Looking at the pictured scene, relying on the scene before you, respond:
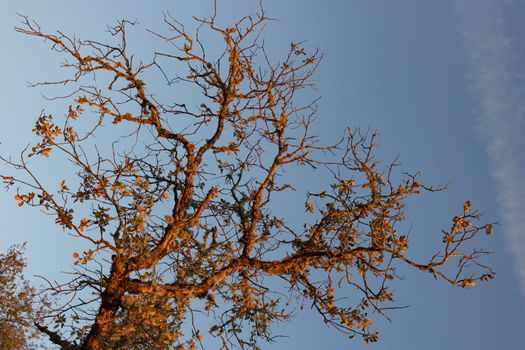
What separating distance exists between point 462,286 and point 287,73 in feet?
20.4

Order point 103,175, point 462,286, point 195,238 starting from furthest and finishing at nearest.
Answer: point 195,238
point 103,175
point 462,286

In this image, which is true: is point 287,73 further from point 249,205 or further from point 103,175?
point 103,175

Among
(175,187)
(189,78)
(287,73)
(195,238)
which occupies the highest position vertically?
(287,73)

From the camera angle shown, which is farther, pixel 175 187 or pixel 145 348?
pixel 175 187

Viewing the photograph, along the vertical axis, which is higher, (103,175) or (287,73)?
(287,73)

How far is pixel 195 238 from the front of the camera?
11.9 metres

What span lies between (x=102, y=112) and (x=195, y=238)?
3.59 m

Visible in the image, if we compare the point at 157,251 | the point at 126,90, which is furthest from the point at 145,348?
the point at 126,90

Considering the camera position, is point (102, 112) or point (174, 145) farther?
point (174, 145)

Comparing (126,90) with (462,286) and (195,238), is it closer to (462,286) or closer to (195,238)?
(195,238)

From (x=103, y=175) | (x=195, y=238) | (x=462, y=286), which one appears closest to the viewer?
(x=462, y=286)

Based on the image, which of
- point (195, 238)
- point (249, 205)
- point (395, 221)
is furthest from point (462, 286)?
point (195, 238)

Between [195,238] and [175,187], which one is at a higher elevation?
[175,187]

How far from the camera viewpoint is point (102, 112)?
11398mm
